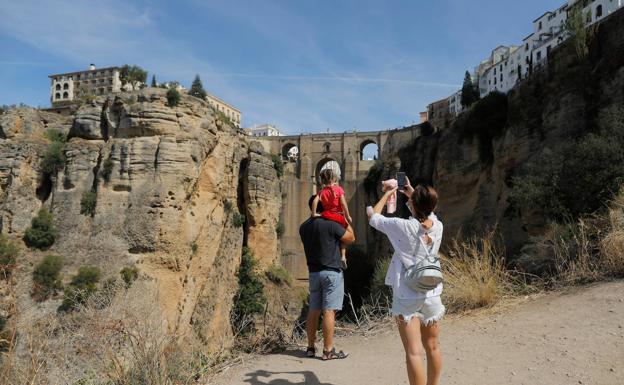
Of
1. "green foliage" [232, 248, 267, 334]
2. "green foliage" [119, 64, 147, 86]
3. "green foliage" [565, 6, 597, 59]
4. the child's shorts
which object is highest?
"green foliage" [119, 64, 147, 86]

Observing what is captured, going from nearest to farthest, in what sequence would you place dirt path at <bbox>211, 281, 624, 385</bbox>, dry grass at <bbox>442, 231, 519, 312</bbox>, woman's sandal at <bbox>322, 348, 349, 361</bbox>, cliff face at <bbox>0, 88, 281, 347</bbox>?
dirt path at <bbox>211, 281, 624, 385</bbox> < woman's sandal at <bbox>322, 348, 349, 361</bbox> < dry grass at <bbox>442, 231, 519, 312</bbox> < cliff face at <bbox>0, 88, 281, 347</bbox>

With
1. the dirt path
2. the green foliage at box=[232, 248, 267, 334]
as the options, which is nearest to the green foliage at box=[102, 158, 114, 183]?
the green foliage at box=[232, 248, 267, 334]

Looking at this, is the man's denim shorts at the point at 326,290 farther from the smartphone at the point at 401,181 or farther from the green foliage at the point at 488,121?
the green foliage at the point at 488,121

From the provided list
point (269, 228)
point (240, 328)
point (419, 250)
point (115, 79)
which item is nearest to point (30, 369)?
point (240, 328)

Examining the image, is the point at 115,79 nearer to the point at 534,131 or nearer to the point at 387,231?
the point at 534,131

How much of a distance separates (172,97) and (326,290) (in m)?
17.0

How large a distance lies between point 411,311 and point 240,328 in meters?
2.15

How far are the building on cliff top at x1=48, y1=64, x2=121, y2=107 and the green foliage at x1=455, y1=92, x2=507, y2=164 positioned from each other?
210 ft

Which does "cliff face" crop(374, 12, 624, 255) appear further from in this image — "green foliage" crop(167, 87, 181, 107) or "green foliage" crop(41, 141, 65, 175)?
"green foliage" crop(41, 141, 65, 175)

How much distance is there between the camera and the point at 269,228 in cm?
2614

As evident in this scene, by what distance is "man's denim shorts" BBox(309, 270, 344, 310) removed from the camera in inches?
181

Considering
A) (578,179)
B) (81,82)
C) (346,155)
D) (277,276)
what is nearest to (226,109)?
(81,82)

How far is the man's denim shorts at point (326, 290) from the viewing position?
4.61 meters

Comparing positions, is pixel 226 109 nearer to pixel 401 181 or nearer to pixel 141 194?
pixel 141 194
